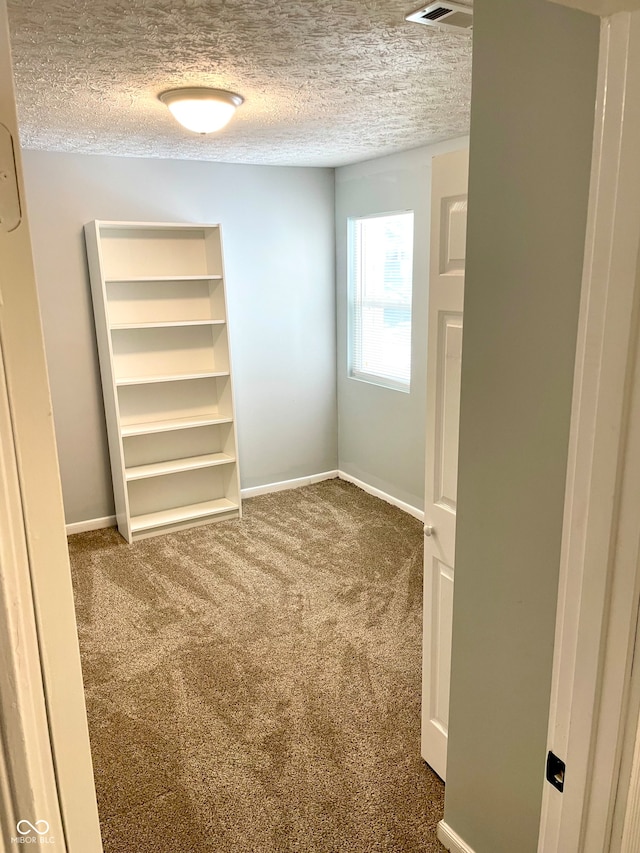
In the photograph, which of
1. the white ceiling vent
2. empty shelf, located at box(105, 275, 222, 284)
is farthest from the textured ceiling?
empty shelf, located at box(105, 275, 222, 284)

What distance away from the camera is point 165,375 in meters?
4.29

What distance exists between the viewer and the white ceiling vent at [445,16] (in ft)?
5.39

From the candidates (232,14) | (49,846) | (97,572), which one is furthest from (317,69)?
(97,572)

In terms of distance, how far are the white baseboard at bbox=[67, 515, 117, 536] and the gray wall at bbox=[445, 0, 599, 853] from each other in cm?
319

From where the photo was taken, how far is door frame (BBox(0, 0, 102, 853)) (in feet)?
1.65

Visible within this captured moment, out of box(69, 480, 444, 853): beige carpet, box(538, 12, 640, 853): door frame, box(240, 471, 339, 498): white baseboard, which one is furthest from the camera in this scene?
box(240, 471, 339, 498): white baseboard

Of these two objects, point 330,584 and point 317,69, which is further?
point 330,584

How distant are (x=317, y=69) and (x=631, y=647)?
208cm

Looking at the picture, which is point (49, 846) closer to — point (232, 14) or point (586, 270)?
point (586, 270)

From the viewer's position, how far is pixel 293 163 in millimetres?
4367

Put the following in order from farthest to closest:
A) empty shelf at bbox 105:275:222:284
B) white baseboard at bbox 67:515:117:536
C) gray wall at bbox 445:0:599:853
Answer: white baseboard at bbox 67:515:117:536
empty shelf at bbox 105:275:222:284
gray wall at bbox 445:0:599:853

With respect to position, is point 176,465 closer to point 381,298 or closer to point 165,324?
point 165,324

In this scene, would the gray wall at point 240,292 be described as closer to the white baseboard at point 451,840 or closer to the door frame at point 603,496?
the white baseboard at point 451,840

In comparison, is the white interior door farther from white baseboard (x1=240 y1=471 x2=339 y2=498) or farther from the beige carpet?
white baseboard (x1=240 y1=471 x2=339 y2=498)
